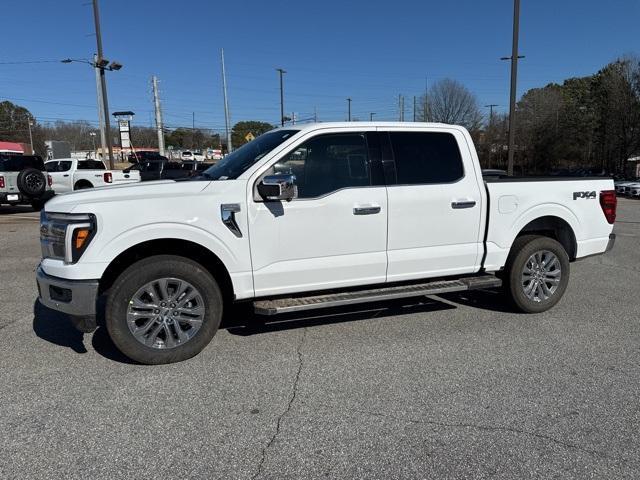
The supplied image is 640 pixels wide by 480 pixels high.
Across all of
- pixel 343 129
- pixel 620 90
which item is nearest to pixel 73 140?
pixel 620 90

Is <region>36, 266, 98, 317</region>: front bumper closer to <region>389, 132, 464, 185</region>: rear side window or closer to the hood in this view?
the hood

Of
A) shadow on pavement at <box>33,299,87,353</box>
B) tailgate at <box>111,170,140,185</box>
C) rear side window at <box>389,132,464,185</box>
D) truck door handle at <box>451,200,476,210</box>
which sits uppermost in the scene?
rear side window at <box>389,132,464,185</box>

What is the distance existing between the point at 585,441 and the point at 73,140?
128803 mm

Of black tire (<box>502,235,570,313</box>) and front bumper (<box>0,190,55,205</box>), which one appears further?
front bumper (<box>0,190,55,205</box>)

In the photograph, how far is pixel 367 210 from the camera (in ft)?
14.4

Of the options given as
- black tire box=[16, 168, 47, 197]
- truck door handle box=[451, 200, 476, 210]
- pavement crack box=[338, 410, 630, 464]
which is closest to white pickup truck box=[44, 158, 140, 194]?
black tire box=[16, 168, 47, 197]

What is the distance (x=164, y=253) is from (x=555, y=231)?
4.23 meters

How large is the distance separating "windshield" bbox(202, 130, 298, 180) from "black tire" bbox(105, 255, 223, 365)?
34.8 inches

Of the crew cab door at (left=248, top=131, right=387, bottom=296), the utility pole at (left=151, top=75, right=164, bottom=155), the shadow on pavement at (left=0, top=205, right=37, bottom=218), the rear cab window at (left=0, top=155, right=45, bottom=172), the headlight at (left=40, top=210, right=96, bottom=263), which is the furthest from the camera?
the utility pole at (left=151, top=75, right=164, bottom=155)

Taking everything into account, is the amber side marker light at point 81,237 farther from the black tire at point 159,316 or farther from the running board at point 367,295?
the running board at point 367,295

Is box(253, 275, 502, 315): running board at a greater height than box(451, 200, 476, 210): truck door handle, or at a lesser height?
lesser

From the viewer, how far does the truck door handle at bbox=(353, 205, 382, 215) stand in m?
4.37

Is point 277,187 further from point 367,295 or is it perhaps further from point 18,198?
point 18,198

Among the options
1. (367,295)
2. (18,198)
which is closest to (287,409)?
(367,295)
